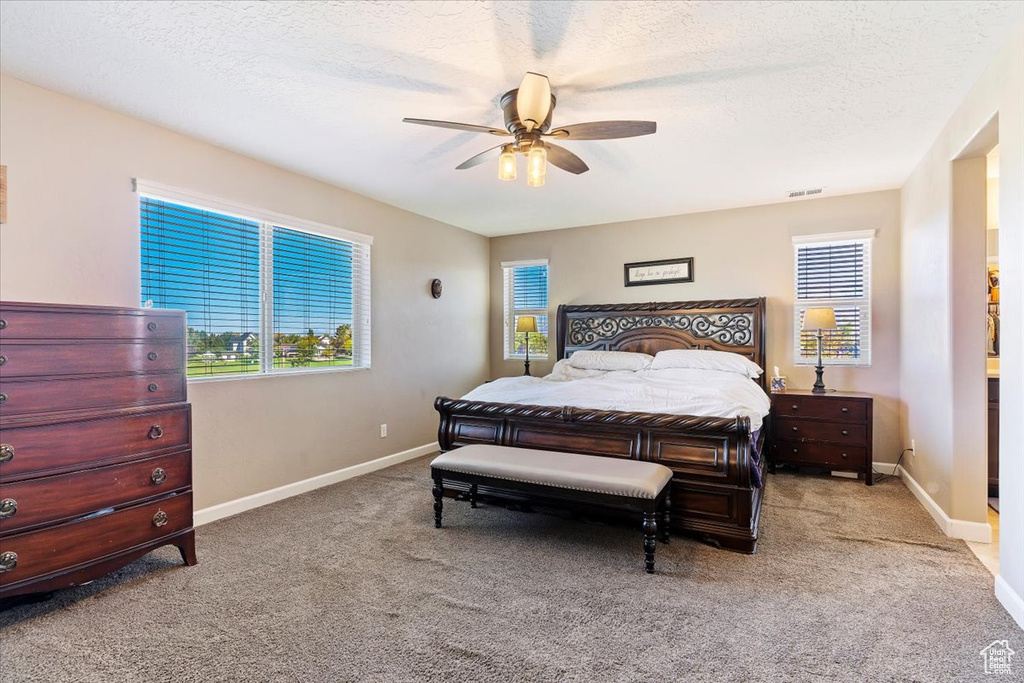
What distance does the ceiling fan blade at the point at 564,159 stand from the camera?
2.70 metres

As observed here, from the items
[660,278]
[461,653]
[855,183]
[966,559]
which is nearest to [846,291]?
[855,183]

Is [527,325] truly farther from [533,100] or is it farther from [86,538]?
[86,538]

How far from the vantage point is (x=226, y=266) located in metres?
3.53

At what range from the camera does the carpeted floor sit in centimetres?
182

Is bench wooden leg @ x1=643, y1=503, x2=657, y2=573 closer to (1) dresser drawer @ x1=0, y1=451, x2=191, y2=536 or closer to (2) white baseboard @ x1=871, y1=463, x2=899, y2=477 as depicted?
(1) dresser drawer @ x1=0, y1=451, x2=191, y2=536

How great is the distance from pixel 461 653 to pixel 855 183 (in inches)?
182

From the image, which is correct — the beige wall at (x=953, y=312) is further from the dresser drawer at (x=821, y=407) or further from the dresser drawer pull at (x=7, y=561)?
the dresser drawer pull at (x=7, y=561)

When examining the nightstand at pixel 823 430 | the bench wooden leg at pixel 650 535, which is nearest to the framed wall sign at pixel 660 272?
the nightstand at pixel 823 430

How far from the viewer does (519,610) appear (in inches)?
86.0

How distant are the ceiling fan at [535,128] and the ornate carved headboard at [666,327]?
9.41 feet

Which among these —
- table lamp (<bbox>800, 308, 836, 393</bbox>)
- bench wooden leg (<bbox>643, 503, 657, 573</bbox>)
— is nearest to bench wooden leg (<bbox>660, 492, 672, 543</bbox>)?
bench wooden leg (<bbox>643, 503, 657, 573</bbox>)

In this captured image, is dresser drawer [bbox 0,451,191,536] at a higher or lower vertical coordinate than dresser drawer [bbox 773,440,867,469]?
higher

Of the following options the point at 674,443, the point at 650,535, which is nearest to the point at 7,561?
the point at 650,535

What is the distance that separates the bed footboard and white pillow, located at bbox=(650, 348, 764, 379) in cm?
162
